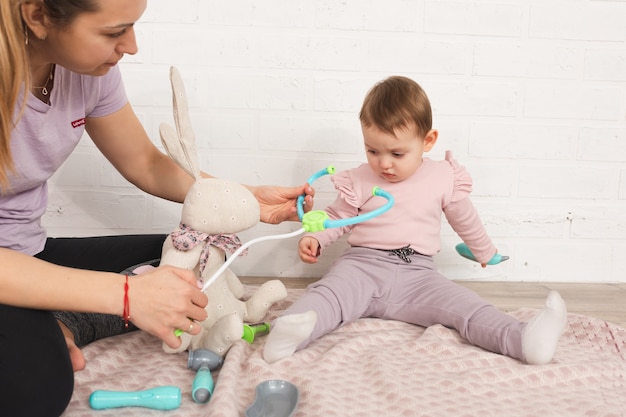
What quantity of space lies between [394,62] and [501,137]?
1.22 ft

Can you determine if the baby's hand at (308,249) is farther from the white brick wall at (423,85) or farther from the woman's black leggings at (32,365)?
the woman's black leggings at (32,365)

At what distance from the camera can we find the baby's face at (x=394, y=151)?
1.47 meters

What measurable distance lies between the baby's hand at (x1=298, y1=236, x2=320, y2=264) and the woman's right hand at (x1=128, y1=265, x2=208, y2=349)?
476mm

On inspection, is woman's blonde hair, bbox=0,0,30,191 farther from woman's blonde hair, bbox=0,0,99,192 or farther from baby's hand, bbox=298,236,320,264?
baby's hand, bbox=298,236,320,264

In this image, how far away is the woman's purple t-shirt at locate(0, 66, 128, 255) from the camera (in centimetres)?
112

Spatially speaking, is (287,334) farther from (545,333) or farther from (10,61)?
(10,61)

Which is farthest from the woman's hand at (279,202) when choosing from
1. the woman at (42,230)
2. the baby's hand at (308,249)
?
the woman at (42,230)

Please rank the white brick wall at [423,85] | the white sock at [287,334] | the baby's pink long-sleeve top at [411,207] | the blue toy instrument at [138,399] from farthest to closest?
the white brick wall at [423,85] < the baby's pink long-sleeve top at [411,207] < the white sock at [287,334] < the blue toy instrument at [138,399]

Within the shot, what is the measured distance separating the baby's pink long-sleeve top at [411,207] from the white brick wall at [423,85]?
0.28 m

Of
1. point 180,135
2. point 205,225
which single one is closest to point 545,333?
point 205,225

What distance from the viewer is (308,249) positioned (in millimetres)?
1484

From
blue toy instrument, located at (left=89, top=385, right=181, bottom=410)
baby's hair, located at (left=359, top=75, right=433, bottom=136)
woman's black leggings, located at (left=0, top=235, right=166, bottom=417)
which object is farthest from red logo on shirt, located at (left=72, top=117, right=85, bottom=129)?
baby's hair, located at (left=359, top=75, right=433, bottom=136)

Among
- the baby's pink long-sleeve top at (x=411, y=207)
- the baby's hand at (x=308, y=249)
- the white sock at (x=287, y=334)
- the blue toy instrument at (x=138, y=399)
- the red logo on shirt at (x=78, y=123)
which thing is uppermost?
the red logo on shirt at (x=78, y=123)

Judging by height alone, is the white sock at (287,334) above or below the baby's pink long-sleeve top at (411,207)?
below
